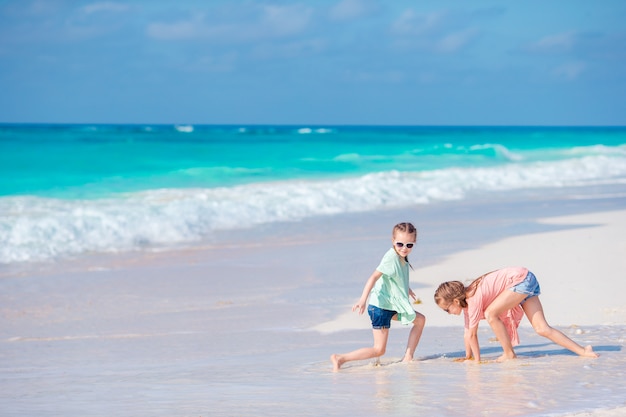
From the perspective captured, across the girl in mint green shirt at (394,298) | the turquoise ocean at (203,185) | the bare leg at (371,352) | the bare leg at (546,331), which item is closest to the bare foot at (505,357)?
the bare leg at (546,331)

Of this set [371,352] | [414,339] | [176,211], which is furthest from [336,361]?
A: [176,211]

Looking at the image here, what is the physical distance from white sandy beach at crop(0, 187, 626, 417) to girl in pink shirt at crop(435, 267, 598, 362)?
0.50 feet

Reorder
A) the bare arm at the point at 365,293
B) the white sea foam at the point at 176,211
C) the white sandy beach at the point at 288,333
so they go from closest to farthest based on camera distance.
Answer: the white sandy beach at the point at 288,333
the bare arm at the point at 365,293
the white sea foam at the point at 176,211

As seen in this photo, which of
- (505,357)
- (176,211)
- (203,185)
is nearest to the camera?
(505,357)

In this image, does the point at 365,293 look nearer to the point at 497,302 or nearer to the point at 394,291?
the point at 394,291

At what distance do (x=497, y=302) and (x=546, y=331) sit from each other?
1.33ft

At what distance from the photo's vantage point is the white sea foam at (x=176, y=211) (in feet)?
41.3

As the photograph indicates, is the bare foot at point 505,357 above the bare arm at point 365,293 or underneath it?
underneath

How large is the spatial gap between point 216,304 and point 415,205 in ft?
35.5

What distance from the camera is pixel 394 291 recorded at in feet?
18.7

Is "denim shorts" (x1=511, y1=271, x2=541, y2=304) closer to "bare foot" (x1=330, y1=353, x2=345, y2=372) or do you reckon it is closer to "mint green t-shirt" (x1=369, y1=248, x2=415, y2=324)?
"mint green t-shirt" (x1=369, y1=248, x2=415, y2=324)

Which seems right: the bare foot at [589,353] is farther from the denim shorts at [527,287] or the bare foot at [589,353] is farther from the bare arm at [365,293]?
the bare arm at [365,293]

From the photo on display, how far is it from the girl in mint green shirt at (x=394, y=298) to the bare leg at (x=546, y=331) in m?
0.73

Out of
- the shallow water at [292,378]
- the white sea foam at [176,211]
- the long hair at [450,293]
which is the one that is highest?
the white sea foam at [176,211]
